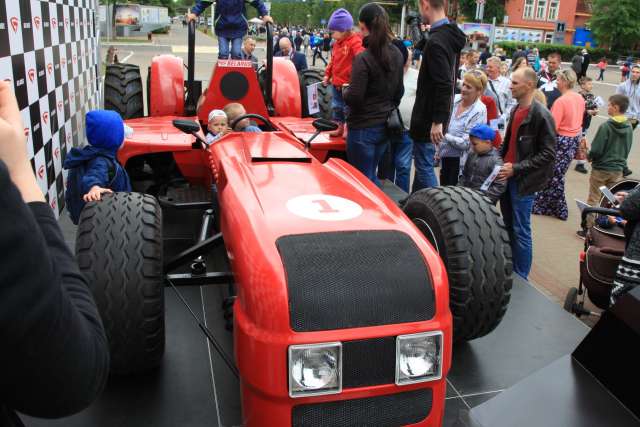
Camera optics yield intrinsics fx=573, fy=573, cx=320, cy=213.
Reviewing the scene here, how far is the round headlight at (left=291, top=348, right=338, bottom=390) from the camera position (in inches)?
82.1

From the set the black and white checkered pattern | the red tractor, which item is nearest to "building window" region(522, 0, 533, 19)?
the black and white checkered pattern

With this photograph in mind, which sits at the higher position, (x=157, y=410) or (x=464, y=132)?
(x=464, y=132)

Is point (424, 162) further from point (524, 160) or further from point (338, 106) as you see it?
point (338, 106)

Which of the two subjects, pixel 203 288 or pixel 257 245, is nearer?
pixel 257 245

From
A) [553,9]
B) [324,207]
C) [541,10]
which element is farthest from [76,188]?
[553,9]

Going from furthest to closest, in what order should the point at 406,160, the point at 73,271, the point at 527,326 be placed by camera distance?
the point at 406,160 < the point at 527,326 < the point at 73,271

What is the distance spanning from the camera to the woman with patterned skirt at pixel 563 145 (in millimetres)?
6742

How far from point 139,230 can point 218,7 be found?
5.23 m

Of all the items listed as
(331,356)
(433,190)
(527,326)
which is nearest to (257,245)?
(331,356)

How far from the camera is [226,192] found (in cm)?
301

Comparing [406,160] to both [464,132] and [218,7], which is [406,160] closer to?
[464,132]

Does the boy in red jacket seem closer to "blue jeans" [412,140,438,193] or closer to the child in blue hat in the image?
"blue jeans" [412,140,438,193]

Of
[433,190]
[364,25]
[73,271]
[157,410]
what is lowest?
[157,410]

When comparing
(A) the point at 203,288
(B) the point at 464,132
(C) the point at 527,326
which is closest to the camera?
(C) the point at 527,326
